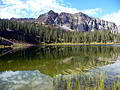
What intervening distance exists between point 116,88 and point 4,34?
623 feet

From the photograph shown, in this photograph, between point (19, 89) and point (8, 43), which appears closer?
point (19, 89)

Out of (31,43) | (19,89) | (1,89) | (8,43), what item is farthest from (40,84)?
(31,43)

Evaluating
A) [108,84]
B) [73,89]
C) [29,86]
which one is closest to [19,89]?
[29,86]

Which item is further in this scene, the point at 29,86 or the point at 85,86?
the point at 29,86

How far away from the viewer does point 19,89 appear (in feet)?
69.1

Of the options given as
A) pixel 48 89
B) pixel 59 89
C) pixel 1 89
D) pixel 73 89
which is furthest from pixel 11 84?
pixel 73 89

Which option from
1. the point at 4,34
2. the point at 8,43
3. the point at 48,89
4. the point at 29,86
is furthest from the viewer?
the point at 4,34

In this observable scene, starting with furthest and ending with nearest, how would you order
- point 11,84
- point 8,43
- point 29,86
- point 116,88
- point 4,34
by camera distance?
point 4,34 < point 8,43 < point 11,84 < point 29,86 < point 116,88

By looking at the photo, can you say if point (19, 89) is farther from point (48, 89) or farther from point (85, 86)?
point (85, 86)

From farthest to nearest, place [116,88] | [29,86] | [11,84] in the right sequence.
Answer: [11,84] → [29,86] → [116,88]

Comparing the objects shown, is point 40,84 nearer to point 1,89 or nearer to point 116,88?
point 1,89

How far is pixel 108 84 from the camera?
21078mm

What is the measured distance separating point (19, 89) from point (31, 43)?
582 feet

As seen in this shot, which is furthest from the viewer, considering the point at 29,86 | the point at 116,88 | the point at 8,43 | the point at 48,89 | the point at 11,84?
the point at 8,43
